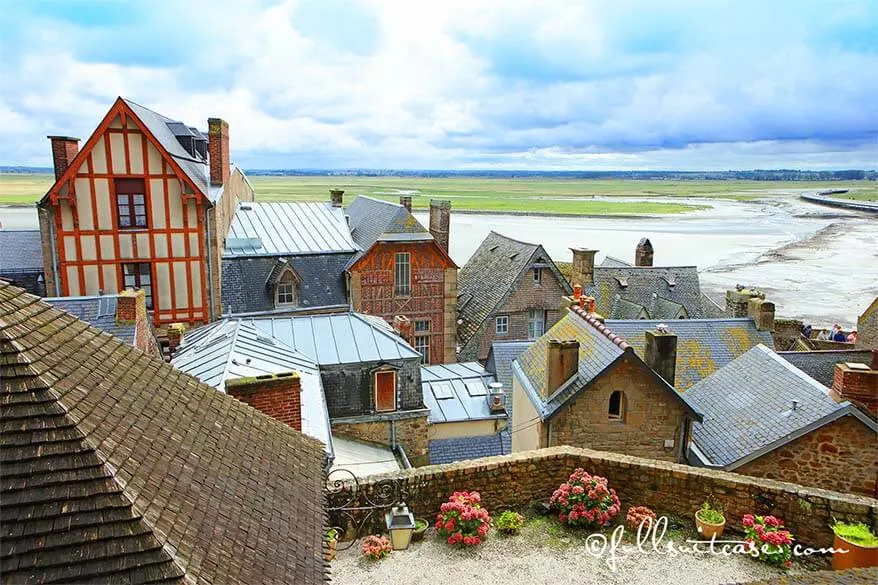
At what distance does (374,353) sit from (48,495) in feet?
37.7

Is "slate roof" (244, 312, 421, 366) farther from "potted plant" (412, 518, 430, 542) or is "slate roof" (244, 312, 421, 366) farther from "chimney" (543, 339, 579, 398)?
"potted plant" (412, 518, 430, 542)

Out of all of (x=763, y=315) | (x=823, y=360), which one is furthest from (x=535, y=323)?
(x=823, y=360)

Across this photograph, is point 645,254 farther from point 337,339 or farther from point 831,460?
point 831,460

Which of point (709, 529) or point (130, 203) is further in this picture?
point (130, 203)

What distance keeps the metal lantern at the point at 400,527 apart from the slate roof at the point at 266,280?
55.9 ft

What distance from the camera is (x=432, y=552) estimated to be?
866 centimetres

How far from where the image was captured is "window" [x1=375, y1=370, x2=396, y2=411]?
51.0 ft

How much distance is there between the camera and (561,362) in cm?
1295

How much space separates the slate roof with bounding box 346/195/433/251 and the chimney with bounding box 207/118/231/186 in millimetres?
6065

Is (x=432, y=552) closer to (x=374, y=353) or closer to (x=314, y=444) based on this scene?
(x=314, y=444)

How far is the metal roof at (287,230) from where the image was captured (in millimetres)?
25828

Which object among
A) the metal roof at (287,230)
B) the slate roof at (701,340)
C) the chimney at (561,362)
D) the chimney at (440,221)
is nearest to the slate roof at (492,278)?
the chimney at (440,221)

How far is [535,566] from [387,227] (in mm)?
18924

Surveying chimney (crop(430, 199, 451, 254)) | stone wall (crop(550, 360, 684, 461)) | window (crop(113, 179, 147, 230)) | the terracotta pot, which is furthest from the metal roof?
the terracotta pot
